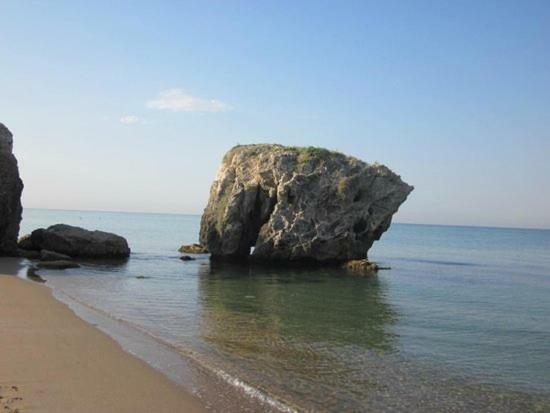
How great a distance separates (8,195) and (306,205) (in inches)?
845

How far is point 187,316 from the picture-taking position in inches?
734

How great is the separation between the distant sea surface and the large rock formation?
7713 mm

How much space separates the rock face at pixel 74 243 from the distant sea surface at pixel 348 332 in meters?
8.19

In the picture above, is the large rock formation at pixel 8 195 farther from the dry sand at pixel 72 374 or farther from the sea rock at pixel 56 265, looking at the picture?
the dry sand at pixel 72 374

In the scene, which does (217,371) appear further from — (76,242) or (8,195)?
(76,242)

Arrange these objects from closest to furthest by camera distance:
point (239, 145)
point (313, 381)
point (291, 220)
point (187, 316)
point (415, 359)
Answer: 1. point (313, 381)
2. point (415, 359)
3. point (187, 316)
4. point (291, 220)
5. point (239, 145)

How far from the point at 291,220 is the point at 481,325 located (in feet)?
74.4

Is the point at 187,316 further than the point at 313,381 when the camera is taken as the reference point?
Yes

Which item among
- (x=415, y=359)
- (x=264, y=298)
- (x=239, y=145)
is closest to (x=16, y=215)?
(x=239, y=145)

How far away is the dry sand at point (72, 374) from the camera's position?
8906mm

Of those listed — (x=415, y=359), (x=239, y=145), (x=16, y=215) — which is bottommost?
(x=415, y=359)

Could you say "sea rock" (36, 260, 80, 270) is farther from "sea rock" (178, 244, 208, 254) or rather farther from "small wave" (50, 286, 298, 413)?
"sea rock" (178, 244, 208, 254)

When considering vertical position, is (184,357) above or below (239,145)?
below

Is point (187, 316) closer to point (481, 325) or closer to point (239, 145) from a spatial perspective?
point (481, 325)
